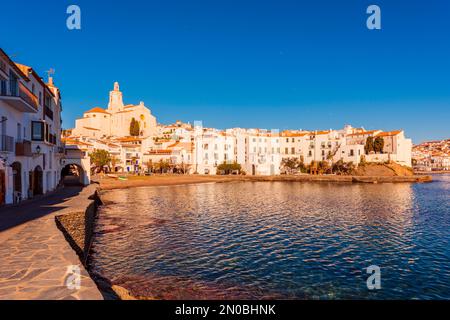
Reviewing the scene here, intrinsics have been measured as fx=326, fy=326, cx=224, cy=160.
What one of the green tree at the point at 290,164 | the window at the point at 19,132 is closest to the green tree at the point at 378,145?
the green tree at the point at 290,164

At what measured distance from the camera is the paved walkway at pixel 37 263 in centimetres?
777

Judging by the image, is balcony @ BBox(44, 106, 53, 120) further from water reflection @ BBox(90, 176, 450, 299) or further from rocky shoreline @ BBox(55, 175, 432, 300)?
water reflection @ BBox(90, 176, 450, 299)

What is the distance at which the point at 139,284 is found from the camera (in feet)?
47.0

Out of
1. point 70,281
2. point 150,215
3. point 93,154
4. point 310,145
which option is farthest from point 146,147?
point 70,281

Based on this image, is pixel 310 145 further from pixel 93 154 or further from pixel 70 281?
pixel 70 281

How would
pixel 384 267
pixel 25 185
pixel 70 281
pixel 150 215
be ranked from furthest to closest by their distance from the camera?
1. pixel 150 215
2. pixel 25 185
3. pixel 384 267
4. pixel 70 281

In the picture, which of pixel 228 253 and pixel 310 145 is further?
pixel 310 145

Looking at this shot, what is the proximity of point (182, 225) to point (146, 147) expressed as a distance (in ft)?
332

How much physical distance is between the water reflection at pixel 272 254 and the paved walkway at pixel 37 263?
11.6 feet

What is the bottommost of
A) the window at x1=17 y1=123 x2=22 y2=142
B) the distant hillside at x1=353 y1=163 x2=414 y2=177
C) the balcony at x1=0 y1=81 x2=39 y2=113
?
the distant hillside at x1=353 y1=163 x2=414 y2=177

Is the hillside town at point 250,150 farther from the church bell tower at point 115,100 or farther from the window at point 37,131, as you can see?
the window at point 37,131

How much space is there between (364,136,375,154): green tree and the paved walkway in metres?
112

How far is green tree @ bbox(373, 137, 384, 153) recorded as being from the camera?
110425mm

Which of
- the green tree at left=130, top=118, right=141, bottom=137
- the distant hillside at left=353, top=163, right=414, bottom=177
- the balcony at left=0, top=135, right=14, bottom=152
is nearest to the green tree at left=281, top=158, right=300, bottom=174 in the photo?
the distant hillside at left=353, top=163, right=414, bottom=177
